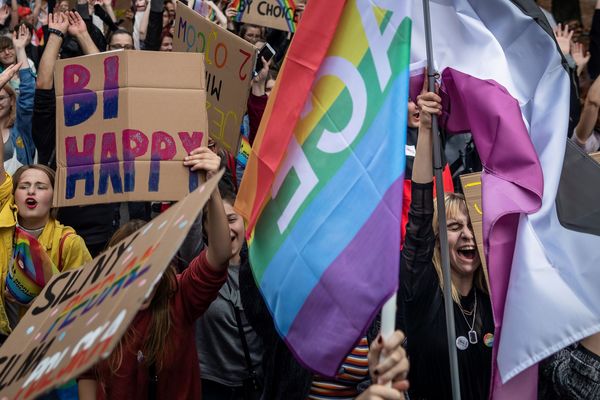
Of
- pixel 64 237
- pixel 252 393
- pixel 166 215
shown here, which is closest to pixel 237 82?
pixel 64 237

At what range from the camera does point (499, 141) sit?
388 cm

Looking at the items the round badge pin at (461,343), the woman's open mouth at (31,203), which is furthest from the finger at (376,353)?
the woman's open mouth at (31,203)

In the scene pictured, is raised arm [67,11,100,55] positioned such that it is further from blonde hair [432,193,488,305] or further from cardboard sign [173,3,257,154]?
blonde hair [432,193,488,305]

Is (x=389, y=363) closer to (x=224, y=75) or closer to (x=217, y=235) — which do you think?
(x=217, y=235)

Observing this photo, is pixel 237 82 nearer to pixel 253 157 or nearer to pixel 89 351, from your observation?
pixel 253 157

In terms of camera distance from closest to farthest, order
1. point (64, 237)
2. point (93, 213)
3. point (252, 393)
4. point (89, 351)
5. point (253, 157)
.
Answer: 1. point (89, 351)
2. point (253, 157)
3. point (252, 393)
4. point (64, 237)
5. point (93, 213)

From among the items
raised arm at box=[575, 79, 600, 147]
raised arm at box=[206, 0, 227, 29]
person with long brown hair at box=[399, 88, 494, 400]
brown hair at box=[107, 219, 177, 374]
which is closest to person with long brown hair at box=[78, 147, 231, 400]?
brown hair at box=[107, 219, 177, 374]

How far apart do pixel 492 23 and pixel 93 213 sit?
3194 millimetres

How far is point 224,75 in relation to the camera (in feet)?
18.3

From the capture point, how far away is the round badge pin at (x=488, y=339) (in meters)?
4.23

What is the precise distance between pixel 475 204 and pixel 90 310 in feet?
9.02

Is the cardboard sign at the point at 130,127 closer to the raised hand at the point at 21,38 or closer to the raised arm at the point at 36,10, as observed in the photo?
the raised hand at the point at 21,38

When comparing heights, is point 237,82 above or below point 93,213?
above

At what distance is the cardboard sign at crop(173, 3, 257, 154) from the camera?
539cm
